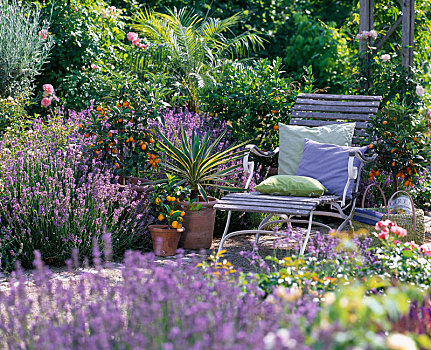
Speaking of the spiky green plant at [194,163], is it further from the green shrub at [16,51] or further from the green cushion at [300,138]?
the green shrub at [16,51]

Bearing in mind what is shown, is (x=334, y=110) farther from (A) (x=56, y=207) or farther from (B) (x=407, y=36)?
(A) (x=56, y=207)

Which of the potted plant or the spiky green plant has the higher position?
the spiky green plant

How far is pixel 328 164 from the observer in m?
4.84

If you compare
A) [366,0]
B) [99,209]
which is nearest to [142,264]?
[99,209]

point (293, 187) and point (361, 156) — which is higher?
point (361, 156)

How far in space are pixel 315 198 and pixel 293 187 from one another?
216 millimetres

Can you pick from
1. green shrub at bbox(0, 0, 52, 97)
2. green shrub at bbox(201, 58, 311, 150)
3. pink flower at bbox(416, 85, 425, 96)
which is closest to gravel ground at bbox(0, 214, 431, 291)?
green shrub at bbox(201, 58, 311, 150)

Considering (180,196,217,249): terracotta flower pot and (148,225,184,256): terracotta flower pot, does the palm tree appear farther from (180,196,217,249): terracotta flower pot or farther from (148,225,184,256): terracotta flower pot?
(148,225,184,256): terracotta flower pot

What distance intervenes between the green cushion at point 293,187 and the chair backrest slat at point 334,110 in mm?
1174

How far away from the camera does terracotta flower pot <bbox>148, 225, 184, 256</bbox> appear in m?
4.46

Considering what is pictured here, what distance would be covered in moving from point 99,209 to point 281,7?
7331mm

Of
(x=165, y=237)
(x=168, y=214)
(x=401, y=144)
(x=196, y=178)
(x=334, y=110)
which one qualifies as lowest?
(x=165, y=237)

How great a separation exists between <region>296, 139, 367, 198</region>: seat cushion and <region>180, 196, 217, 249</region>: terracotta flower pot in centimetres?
89

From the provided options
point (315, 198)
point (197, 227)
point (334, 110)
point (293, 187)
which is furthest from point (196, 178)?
point (334, 110)
